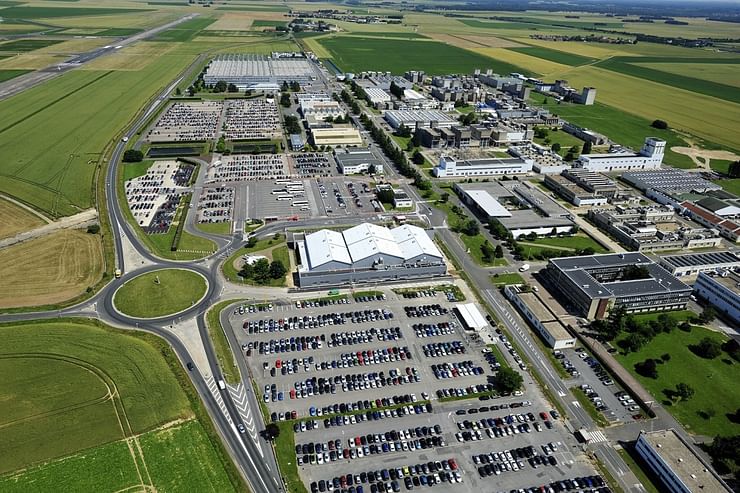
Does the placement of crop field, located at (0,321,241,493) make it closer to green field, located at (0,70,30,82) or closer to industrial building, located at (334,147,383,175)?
industrial building, located at (334,147,383,175)

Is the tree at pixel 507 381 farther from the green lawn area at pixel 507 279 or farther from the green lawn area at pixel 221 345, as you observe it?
the green lawn area at pixel 221 345

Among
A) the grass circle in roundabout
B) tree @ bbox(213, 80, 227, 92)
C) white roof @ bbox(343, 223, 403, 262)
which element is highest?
tree @ bbox(213, 80, 227, 92)

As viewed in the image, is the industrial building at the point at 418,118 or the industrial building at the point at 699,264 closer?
the industrial building at the point at 699,264

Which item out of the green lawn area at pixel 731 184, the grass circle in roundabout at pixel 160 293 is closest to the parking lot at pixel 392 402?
the grass circle in roundabout at pixel 160 293

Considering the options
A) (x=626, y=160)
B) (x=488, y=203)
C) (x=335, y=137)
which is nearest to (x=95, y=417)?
(x=488, y=203)

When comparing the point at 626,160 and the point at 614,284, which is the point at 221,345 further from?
the point at 626,160

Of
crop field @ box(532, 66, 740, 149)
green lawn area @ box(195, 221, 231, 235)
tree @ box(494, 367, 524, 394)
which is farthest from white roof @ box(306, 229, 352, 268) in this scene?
crop field @ box(532, 66, 740, 149)

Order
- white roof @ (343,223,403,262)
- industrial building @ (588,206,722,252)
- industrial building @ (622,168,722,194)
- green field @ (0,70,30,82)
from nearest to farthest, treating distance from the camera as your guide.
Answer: white roof @ (343,223,403,262), industrial building @ (588,206,722,252), industrial building @ (622,168,722,194), green field @ (0,70,30,82)
